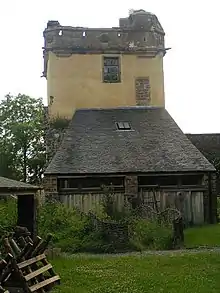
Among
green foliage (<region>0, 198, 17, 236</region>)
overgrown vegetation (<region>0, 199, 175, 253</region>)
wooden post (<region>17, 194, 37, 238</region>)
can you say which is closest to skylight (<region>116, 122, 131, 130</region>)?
green foliage (<region>0, 198, 17, 236</region>)

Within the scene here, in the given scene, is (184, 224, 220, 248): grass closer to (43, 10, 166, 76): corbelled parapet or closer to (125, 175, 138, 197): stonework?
(125, 175, 138, 197): stonework

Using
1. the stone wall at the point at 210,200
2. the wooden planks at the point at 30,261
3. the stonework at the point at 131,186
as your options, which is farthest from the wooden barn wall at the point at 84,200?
the wooden planks at the point at 30,261

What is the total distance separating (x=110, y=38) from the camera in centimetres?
3069

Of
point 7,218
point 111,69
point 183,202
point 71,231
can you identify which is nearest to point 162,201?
point 183,202

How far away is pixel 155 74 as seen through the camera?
102 feet

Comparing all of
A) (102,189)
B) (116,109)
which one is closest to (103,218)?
(102,189)

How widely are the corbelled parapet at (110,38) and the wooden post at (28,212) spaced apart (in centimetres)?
1586

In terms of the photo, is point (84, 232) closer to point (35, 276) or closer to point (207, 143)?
point (35, 276)

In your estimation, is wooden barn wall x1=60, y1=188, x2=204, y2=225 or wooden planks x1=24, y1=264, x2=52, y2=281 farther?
wooden barn wall x1=60, y1=188, x2=204, y2=225

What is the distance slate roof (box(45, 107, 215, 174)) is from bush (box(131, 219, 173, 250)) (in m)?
4.70

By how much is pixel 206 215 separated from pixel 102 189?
445cm

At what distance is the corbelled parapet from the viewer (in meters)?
30.1

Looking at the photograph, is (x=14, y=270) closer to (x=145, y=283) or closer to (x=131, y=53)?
(x=145, y=283)

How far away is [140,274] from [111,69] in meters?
19.9
